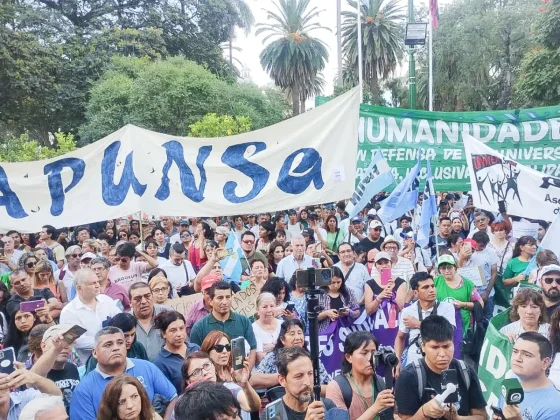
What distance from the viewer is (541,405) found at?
3344 mm

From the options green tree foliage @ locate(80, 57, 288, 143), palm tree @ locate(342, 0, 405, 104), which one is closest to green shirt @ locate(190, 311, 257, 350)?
green tree foliage @ locate(80, 57, 288, 143)

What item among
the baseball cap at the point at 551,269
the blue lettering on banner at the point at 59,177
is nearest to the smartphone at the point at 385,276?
the baseball cap at the point at 551,269

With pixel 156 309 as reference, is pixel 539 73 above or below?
above

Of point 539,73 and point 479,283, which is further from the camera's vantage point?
point 539,73

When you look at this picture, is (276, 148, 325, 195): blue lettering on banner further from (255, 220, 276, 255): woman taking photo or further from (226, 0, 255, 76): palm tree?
(226, 0, 255, 76): palm tree

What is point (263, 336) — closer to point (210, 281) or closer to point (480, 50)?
point (210, 281)

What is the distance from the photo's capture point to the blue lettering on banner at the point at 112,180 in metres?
6.83

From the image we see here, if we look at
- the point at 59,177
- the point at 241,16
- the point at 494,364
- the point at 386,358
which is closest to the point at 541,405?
the point at 386,358

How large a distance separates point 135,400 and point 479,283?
4.25 metres

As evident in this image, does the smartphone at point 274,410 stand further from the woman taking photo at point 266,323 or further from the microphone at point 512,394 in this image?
the woman taking photo at point 266,323

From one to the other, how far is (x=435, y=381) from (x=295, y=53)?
40776 mm

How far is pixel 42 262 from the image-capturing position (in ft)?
21.0

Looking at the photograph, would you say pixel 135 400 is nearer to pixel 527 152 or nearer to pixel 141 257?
pixel 141 257

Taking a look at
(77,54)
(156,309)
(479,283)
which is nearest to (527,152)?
(479,283)
